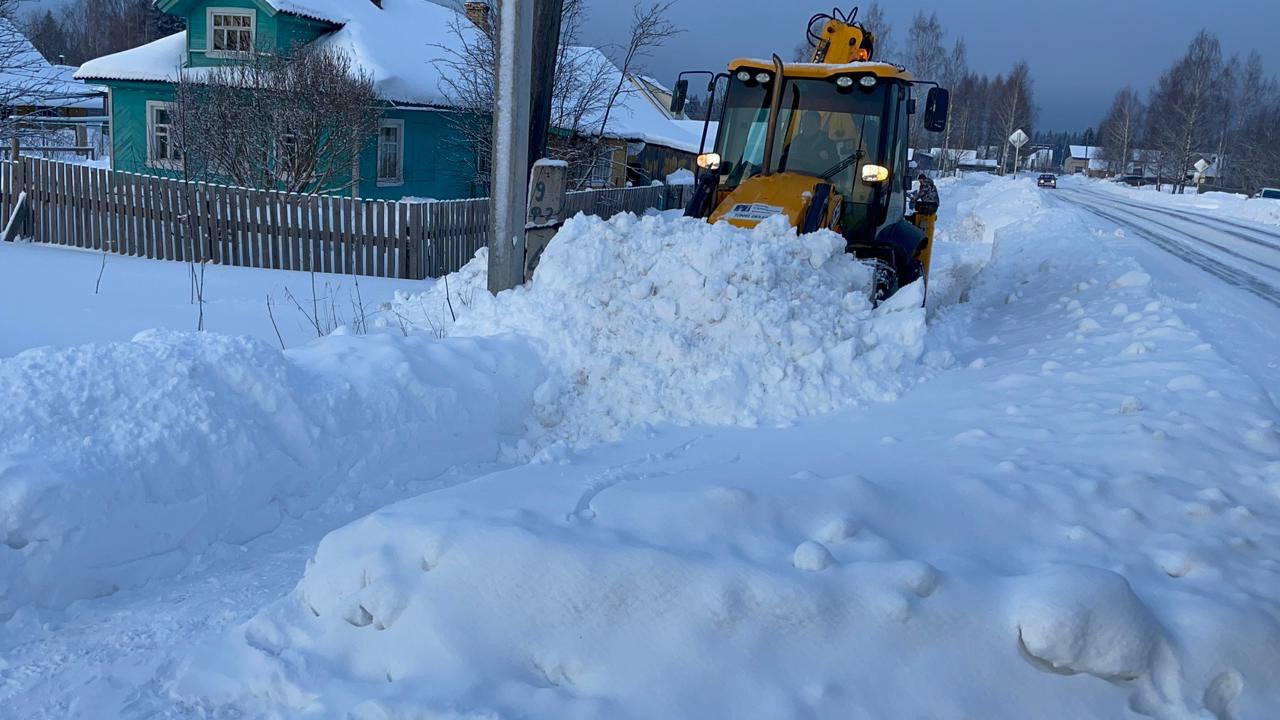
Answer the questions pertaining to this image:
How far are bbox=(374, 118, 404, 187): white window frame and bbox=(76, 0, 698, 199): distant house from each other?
0.02 meters

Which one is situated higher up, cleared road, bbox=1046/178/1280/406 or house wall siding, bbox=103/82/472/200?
house wall siding, bbox=103/82/472/200

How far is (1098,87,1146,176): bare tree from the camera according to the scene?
87.6 m

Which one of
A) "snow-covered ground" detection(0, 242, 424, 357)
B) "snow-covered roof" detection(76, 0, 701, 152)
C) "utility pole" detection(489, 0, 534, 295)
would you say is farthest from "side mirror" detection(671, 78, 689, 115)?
"snow-covered roof" detection(76, 0, 701, 152)

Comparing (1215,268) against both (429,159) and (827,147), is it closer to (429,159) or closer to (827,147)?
(827,147)

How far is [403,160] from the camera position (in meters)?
24.3

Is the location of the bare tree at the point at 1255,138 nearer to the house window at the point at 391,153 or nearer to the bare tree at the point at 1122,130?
the bare tree at the point at 1122,130

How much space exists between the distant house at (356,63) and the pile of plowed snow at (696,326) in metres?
16.0

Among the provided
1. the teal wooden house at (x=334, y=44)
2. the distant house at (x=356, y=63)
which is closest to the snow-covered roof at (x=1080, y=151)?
the distant house at (x=356, y=63)

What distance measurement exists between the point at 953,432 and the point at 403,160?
20.4 metres

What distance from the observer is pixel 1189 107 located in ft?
214

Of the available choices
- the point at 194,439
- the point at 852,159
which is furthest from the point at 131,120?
the point at 194,439

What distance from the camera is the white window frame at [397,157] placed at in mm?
23458

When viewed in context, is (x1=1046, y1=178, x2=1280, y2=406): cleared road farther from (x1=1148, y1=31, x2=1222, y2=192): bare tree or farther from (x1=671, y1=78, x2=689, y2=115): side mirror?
(x1=1148, y1=31, x2=1222, y2=192): bare tree

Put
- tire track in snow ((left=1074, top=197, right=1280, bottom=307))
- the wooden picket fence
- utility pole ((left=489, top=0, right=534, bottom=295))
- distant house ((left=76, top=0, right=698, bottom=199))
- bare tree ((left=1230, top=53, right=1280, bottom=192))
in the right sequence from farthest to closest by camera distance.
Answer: bare tree ((left=1230, top=53, right=1280, bottom=192))
distant house ((left=76, top=0, right=698, bottom=199))
the wooden picket fence
tire track in snow ((left=1074, top=197, right=1280, bottom=307))
utility pole ((left=489, top=0, right=534, bottom=295))
